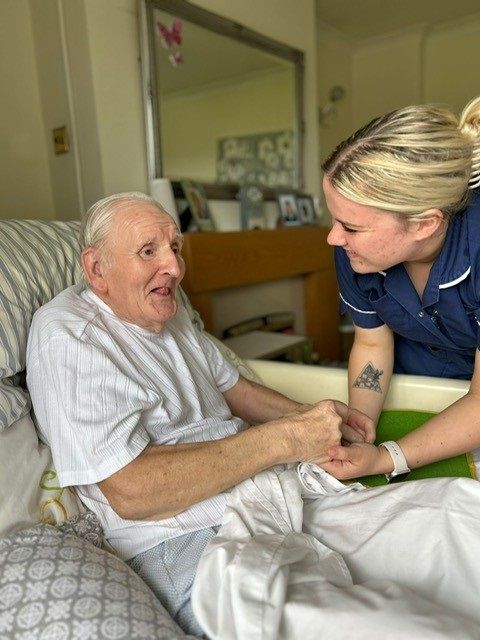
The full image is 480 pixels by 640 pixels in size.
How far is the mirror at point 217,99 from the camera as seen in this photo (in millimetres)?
2168

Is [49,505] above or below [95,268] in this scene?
below

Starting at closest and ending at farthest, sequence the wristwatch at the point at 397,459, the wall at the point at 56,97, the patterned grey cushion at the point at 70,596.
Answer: the patterned grey cushion at the point at 70,596, the wristwatch at the point at 397,459, the wall at the point at 56,97

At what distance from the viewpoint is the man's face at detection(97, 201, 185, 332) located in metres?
1.00

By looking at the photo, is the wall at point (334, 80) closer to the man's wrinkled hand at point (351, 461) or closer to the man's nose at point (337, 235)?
the man's nose at point (337, 235)

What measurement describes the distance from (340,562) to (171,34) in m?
2.17

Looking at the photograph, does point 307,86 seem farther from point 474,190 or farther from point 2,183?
point 474,190

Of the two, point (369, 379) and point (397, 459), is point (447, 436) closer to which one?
point (397, 459)

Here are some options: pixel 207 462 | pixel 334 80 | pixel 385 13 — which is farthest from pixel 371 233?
pixel 334 80

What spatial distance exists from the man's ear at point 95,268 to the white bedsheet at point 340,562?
48cm

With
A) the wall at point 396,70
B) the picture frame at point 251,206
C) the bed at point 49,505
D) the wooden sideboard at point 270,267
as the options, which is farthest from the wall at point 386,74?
the bed at point 49,505

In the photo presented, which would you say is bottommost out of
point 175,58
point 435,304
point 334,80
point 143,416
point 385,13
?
point 143,416

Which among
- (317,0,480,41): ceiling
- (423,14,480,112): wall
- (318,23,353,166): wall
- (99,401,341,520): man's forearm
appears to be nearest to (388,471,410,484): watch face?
(99,401,341,520): man's forearm

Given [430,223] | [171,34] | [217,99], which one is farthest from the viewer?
[217,99]

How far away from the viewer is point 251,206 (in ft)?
8.83
